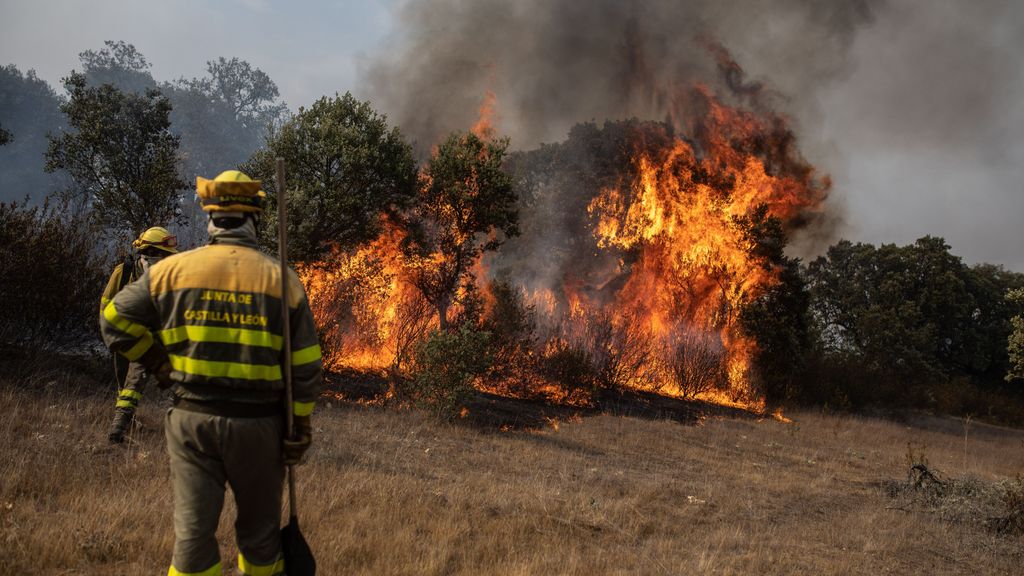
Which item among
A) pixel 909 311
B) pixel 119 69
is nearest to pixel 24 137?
pixel 119 69

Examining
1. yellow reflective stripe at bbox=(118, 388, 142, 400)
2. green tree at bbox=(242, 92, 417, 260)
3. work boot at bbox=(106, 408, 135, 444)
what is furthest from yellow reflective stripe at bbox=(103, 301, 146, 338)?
green tree at bbox=(242, 92, 417, 260)

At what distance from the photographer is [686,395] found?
20.5 meters

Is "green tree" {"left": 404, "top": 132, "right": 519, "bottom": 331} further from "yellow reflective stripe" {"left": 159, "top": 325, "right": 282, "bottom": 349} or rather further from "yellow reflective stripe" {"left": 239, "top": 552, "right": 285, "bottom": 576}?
"yellow reflective stripe" {"left": 239, "top": 552, "right": 285, "bottom": 576}

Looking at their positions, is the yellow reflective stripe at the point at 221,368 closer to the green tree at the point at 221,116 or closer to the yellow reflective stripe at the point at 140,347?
the yellow reflective stripe at the point at 140,347

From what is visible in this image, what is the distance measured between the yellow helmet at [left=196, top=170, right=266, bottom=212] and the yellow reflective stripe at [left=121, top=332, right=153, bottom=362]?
0.71 m

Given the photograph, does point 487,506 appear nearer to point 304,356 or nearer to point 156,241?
point 304,356

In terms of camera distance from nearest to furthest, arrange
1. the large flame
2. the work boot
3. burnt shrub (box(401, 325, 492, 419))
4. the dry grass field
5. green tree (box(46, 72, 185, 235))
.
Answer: the dry grass field
the work boot
burnt shrub (box(401, 325, 492, 419))
green tree (box(46, 72, 185, 235))
the large flame

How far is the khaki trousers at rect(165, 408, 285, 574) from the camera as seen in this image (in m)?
2.77

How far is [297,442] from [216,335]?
2.19 ft

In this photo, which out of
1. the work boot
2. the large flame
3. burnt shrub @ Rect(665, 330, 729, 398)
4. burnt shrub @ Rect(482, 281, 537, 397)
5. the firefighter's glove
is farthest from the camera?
burnt shrub @ Rect(665, 330, 729, 398)

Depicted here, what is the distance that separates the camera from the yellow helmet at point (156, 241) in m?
6.39

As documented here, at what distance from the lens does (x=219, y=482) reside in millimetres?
2852

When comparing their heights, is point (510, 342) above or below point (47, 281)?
above

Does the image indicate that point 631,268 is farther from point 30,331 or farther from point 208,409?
point 208,409
